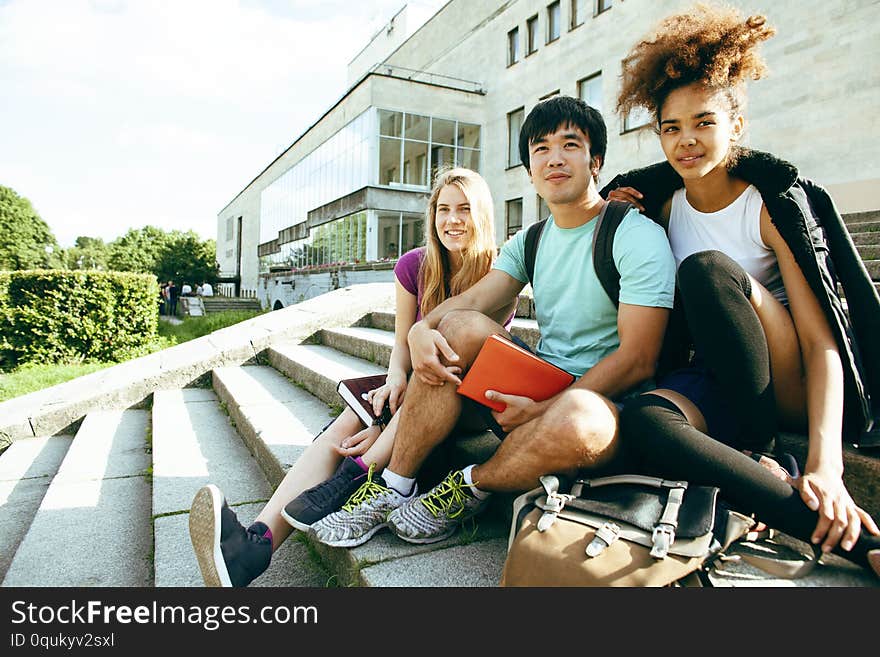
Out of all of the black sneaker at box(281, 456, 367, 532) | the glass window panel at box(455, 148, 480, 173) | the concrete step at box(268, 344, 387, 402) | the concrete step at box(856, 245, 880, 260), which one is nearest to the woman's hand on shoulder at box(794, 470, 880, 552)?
the black sneaker at box(281, 456, 367, 532)

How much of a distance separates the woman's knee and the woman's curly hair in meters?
0.64

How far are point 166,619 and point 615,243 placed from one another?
1894 mm

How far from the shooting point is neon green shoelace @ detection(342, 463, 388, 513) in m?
2.14

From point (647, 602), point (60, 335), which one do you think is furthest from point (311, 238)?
point (647, 602)

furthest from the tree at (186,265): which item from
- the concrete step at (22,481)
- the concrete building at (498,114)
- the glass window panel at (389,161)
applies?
the concrete step at (22,481)

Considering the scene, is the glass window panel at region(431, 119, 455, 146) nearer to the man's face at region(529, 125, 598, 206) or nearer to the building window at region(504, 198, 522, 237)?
the building window at region(504, 198, 522, 237)

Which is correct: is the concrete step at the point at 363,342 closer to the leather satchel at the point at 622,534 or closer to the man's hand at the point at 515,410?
the man's hand at the point at 515,410

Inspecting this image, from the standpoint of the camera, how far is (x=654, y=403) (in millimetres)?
1728

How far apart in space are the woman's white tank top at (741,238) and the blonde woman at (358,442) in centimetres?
88

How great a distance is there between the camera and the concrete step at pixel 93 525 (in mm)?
2436

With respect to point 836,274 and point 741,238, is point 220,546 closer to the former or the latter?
point 741,238

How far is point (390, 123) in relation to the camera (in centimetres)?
2286

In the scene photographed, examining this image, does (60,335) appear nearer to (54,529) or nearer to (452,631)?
(54,529)

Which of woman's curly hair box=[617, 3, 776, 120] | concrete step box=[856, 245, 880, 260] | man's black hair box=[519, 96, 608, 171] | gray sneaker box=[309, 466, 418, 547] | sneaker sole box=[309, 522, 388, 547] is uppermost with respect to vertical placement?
woman's curly hair box=[617, 3, 776, 120]
